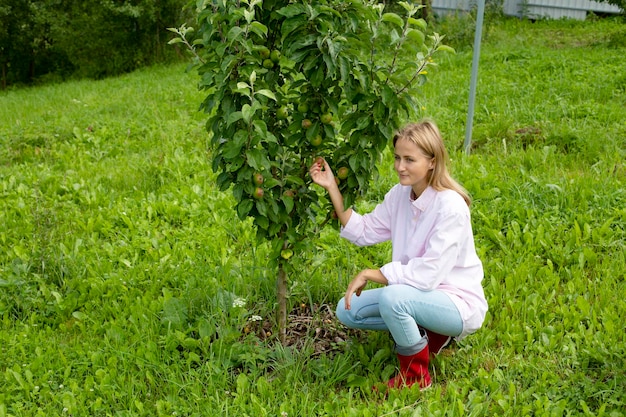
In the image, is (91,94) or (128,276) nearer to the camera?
(128,276)

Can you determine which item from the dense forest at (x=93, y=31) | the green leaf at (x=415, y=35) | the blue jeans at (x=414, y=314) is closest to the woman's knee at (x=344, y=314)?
the blue jeans at (x=414, y=314)

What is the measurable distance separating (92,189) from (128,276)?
68.6 inches

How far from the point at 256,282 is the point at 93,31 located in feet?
42.3

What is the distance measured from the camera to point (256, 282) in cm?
389

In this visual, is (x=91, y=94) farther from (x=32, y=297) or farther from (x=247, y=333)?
(x=247, y=333)

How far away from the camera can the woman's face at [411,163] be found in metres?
2.98

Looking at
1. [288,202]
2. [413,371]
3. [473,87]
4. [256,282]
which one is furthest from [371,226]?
[473,87]

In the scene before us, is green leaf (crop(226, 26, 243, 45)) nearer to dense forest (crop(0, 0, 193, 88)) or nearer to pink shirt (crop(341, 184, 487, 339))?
pink shirt (crop(341, 184, 487, 339))

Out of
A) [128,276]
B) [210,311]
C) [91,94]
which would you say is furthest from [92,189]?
[91,94]

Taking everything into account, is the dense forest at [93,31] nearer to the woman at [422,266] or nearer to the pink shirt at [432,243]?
Answer: the pink shirt at [432,243]

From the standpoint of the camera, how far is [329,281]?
393 cm

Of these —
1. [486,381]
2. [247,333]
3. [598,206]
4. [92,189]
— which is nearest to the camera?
[486,381]

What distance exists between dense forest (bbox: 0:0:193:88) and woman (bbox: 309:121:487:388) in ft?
37.1

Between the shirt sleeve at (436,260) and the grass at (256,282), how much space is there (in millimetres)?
526
